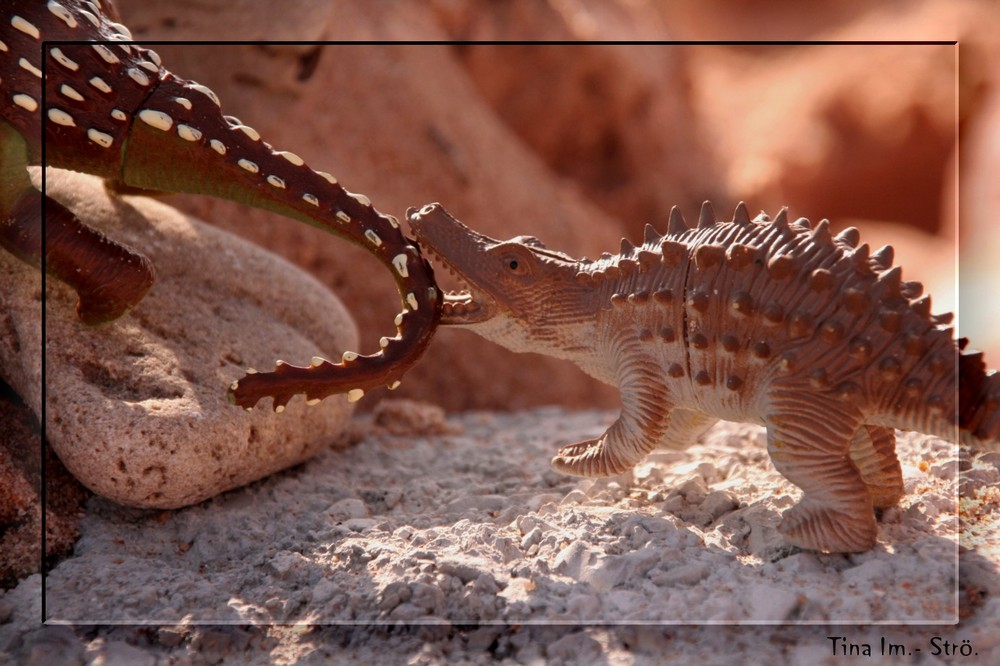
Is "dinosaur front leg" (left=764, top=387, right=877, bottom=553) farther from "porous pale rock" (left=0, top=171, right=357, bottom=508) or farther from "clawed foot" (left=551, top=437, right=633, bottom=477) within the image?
"porous pale rock" (left=0, top=171, right=357, bottom=508)

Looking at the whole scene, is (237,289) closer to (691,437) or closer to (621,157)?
(691,437)

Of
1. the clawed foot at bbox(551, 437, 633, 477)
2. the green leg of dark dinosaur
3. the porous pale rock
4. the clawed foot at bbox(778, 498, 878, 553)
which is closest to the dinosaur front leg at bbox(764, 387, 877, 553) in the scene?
the clawed foot at bbox(778, 498, 878, 553)

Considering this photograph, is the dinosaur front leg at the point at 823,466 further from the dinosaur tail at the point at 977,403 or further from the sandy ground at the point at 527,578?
the dinosaur tail at the point at 977,403

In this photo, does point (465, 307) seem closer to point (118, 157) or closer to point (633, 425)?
point (633, 425)

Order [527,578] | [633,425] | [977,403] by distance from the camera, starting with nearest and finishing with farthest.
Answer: [977,403] → [527,578] → [633,425]

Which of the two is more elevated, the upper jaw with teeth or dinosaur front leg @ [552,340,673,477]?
the upper jaw with teeth

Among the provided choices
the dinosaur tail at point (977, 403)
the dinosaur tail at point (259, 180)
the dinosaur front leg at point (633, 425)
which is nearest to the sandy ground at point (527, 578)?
the dinosaur front leg at point (633, 425)

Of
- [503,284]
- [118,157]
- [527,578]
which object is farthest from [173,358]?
[527,578]
